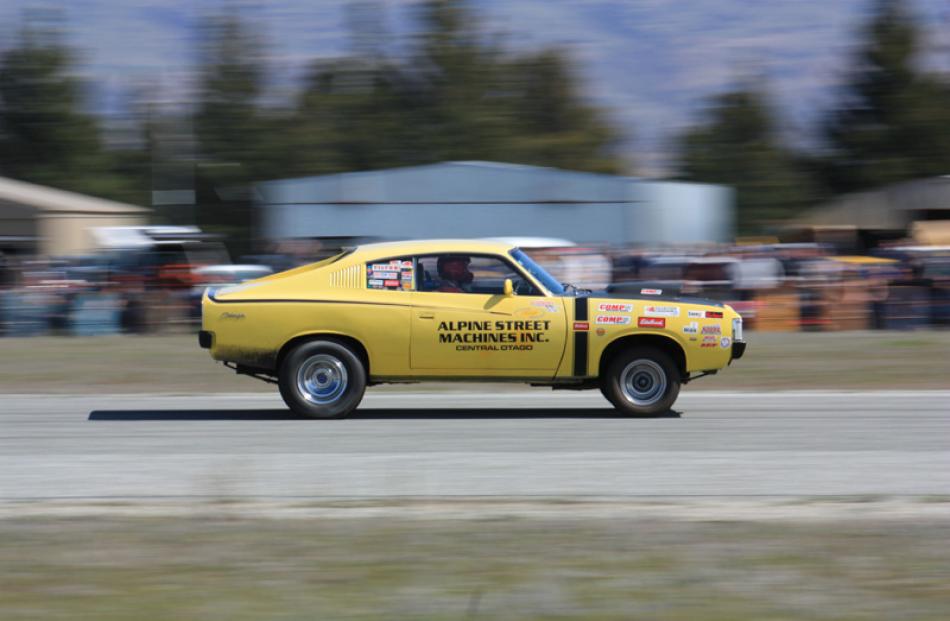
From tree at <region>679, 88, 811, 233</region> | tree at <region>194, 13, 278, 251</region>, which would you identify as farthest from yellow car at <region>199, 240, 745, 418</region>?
tree at <region>679, 88, 811, 233</region>

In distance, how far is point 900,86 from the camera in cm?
6988

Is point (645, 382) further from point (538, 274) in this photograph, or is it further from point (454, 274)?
point (454, 274)

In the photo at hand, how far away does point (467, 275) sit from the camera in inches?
446

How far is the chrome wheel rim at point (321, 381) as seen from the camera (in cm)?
1128

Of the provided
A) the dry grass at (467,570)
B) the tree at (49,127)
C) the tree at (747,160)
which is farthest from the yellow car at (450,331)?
the tree at (49,127)

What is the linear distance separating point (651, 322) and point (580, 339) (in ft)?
2.06

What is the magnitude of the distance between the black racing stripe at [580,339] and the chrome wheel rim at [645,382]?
1.42 feet

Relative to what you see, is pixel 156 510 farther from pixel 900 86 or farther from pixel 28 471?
pixel 900 86

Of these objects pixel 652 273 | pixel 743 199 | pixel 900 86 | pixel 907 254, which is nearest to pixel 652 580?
pixel 652 273

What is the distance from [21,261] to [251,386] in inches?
439

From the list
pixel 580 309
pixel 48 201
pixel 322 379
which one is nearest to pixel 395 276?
pixel 322 379

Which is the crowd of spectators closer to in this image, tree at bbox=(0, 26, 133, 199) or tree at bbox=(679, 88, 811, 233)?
tree at bbox=(679, 88, 811, 233)

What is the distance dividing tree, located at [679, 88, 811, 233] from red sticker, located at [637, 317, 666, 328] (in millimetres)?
48147

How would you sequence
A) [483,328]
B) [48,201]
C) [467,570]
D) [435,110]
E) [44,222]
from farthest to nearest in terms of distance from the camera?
[435,110], [48,201], [44,222], [483,328], [467,570]
